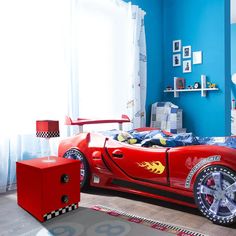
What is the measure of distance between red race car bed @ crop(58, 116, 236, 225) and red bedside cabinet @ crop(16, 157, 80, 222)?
13.9 inches

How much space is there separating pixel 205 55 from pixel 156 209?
2.64 m

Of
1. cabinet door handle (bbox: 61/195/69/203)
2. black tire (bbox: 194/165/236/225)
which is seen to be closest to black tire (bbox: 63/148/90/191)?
cabinet door handle (bbox: 61/195/69/203)

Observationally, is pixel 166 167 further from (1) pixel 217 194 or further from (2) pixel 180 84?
(2) pixel 180 84

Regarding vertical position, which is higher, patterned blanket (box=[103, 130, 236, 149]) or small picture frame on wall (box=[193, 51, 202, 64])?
small picture frame on wall (box=[193, 51, 202, 64])

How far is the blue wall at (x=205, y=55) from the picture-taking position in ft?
12.3

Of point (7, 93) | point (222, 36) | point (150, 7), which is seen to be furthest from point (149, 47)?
point (7, 93)

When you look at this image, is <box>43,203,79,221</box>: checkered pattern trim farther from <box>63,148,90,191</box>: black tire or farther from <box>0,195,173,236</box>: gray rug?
<box>63,148,90,191</box>: black tire

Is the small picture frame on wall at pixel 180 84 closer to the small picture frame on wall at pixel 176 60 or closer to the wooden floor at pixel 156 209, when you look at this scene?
the small picture frame on wall at pixel 176 60

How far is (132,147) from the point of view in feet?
6.60

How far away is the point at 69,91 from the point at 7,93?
0.63m

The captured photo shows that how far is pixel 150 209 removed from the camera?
1905 millimetres

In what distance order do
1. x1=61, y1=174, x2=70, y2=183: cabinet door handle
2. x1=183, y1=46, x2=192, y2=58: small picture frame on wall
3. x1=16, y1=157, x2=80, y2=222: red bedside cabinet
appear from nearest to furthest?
1. x1=16, y1=157, x2=80, y2=222: red bedside cabinet
2. x1=61, y1=174, x2=70, y2=183: cabinet door handle
3. x1=183, y1=46, x2=192, y2=58: small picture frame on wall

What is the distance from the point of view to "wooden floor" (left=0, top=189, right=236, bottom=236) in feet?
5.29

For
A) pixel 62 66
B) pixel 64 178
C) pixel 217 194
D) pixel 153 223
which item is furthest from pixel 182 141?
pixel 62 66
